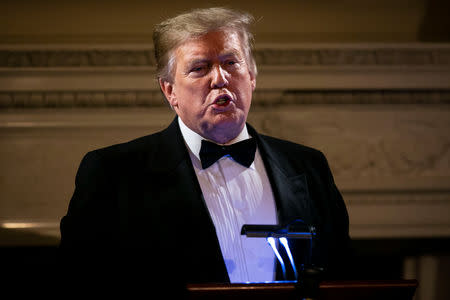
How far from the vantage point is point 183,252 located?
1.18 meters

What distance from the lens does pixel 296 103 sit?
2156mm

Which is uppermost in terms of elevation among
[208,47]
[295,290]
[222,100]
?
[208,47]

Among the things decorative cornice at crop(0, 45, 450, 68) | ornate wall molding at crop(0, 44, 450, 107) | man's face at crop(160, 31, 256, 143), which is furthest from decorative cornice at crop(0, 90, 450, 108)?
man's face at crop(160, 31, 256, 143)

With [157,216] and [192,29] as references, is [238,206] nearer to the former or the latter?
[157,216]

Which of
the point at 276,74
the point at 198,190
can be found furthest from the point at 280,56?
the point at 198,190

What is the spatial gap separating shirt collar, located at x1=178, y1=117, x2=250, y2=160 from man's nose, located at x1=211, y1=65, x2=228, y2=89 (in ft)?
0.55

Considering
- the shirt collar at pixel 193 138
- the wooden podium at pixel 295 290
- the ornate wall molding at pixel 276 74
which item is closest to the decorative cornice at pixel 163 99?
the ornate wall molding at pixel 276 74

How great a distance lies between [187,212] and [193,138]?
22 centimetres

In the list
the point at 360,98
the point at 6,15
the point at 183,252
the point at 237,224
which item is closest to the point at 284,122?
the point at 360,98

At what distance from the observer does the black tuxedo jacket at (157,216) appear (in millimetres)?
Answer: 1172

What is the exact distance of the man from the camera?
1.18 m

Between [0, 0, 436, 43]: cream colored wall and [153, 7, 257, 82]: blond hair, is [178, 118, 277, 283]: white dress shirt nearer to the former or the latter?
[153, 7, 257, 82]: blond hair

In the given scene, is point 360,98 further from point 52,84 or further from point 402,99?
point 52,84

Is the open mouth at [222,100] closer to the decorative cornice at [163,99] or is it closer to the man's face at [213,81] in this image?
the man's face at [213,81]
